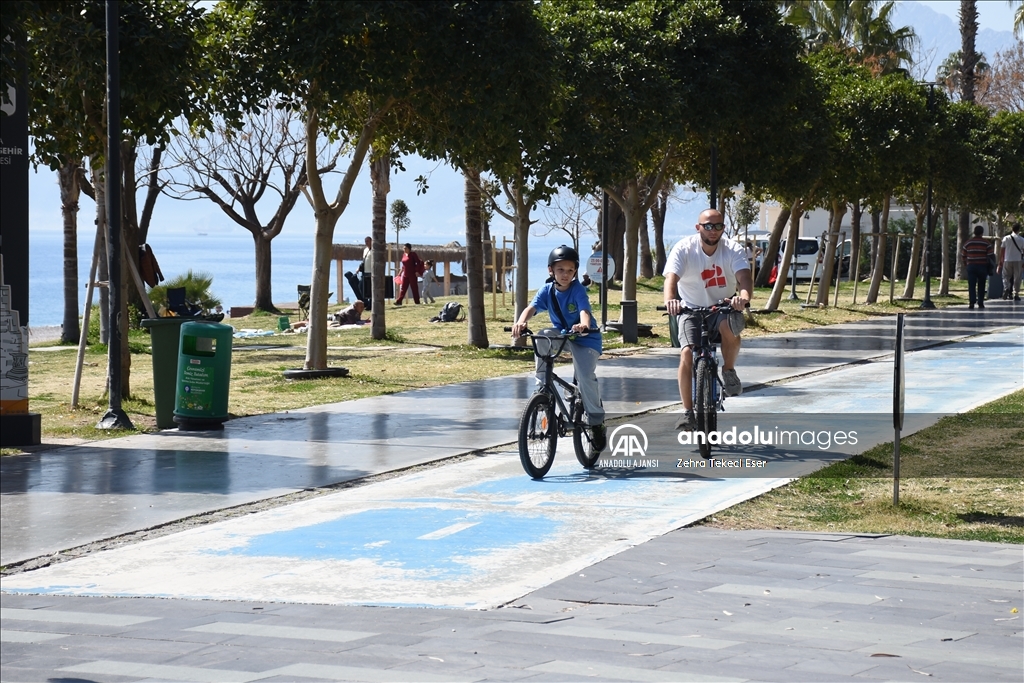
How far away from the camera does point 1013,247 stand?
36.4 m

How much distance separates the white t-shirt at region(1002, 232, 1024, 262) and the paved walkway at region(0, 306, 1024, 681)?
1111 inches

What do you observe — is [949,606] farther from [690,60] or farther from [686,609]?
[690,60]

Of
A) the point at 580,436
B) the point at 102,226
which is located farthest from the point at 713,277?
the point at 102,226

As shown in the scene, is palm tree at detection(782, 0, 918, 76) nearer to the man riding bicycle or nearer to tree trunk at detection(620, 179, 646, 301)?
tree trunk at detection(620, 179, 646, 301)

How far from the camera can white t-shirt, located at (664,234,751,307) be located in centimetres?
1030

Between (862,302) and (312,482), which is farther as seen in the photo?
(862,302)

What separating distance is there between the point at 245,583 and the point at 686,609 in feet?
6.72

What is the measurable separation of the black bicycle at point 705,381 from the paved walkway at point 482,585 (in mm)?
479

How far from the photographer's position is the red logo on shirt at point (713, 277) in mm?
10289

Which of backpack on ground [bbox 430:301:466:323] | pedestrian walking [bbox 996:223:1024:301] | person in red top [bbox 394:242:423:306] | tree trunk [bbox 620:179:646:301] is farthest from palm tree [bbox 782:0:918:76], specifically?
tree trunk [bbox 620:179:646:301]

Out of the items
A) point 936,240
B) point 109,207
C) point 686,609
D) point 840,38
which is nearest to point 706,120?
point 109,207

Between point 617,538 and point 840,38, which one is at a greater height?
point 840,38

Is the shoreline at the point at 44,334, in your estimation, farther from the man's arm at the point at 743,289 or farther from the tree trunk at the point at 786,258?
the man's arm at the point at 743,289

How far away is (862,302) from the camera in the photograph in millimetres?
37844
